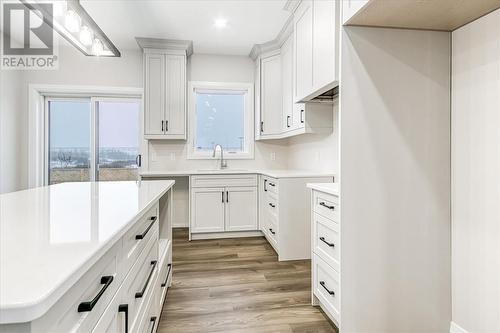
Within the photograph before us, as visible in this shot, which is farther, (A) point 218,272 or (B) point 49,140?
(B) point 49,140

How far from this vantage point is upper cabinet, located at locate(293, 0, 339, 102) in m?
2.06

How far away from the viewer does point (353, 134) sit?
1.49m

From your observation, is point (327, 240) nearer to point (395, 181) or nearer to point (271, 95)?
point (395, 181)

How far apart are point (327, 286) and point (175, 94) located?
3.26 meters

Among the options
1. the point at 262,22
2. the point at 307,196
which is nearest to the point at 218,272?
the point at 307,196

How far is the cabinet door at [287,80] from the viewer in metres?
3.52

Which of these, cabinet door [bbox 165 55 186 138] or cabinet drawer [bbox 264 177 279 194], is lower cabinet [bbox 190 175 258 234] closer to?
cabinet drawer [bbox 264 177 279 194]

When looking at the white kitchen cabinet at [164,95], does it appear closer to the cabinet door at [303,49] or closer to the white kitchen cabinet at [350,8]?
the cabinet door at [303,49]

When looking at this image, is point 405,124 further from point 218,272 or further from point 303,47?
point 218,272

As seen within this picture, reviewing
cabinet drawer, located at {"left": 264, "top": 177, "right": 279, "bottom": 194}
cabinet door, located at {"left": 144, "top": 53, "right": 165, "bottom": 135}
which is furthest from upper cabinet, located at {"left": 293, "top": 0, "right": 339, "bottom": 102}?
cabinet door, located at {"left": 144, "top": 53, "right": 165, "bottom": 135}

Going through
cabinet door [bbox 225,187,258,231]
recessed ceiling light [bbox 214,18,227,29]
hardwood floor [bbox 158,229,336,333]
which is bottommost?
hardwood floor [bbox 158,229,336,333]

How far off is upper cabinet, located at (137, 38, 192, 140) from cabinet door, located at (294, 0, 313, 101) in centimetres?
183

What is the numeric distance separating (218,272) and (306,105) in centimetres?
195

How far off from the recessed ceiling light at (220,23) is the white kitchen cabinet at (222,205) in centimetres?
192
